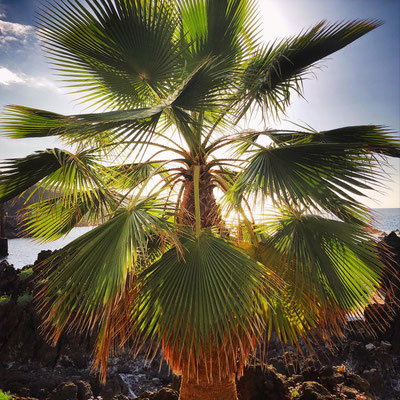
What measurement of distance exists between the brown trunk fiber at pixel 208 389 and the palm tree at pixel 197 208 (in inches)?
0.5

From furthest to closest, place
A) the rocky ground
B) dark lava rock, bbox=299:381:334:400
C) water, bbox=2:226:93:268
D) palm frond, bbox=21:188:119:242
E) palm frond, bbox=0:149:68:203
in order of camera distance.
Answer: water, bbox=2:226:93:268 < the rocky ground < dark lava rock, bbox=299:381:334:400 < palm frond, bbox=21:188:119:242 < palm frond, bbox=0:149:68:203

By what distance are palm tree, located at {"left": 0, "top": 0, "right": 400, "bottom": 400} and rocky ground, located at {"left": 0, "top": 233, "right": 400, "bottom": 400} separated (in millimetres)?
2110

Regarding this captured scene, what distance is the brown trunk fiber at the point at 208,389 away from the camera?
3.23m

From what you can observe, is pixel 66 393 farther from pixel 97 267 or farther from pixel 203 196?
pixel 203 196

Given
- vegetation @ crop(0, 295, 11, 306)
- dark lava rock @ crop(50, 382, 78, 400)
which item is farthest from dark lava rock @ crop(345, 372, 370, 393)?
vegetation @ crop(0, 295, 11, 306)

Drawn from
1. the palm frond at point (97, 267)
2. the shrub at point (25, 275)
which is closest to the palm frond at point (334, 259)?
the palm frond at point (97, 267)

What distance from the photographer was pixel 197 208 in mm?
3021

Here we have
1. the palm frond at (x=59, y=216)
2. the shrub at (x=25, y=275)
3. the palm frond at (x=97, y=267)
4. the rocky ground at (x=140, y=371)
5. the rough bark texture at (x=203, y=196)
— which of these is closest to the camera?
the palm frond at (x=97, y=267)

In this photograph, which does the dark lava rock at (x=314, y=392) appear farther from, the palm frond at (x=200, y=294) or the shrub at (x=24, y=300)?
the shrub at (x=24, y=300)

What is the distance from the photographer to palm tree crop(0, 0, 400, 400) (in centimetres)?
247

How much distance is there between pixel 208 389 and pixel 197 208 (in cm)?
182

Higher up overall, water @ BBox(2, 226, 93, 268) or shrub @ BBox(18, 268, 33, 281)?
water @ BBox(2, 226, 93, 268)

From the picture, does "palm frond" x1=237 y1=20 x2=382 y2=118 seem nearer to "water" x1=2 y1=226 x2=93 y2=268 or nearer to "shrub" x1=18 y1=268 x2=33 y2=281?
"water" x1=2 y1=226 x2=93 y2=268

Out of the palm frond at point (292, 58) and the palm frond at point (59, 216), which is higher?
the palm frond at point (292, 58)
